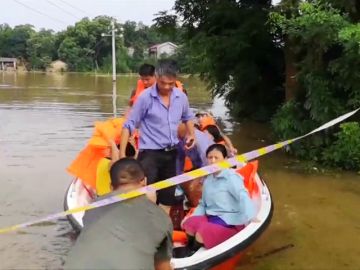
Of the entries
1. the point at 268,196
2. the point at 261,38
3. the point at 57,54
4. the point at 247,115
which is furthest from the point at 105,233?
the point at 57,54

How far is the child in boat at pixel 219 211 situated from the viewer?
476 cm

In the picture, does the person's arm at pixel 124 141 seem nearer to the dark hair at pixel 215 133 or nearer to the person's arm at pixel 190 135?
the person's arm at pixel 190 135

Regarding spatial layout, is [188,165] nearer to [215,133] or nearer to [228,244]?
[215,133]

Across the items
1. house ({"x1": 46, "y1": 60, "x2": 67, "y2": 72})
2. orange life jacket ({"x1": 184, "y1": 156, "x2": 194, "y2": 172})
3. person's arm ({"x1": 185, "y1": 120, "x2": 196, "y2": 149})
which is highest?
person's arm ({"x1": 185, "y1": 120, "x2": 196, "y2": 149})

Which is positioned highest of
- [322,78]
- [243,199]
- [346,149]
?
[322,78]

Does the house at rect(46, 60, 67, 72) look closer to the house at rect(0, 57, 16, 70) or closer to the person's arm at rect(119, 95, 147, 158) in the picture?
the house at rect(0, 57, 16, 70)

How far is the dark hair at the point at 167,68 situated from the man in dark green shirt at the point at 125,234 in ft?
6.43

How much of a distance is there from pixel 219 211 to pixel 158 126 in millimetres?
982

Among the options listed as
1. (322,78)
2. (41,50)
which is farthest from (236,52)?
(41,50)

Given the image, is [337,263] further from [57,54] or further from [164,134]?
[57,54]

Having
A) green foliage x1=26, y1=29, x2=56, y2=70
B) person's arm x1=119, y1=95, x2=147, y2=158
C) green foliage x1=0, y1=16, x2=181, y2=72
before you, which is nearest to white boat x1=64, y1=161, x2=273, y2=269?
person's arm x1=119, y1=95, x2=147, y2=158

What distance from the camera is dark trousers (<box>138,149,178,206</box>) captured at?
16.9 ft

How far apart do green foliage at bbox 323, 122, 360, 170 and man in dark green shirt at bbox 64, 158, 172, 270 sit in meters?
6.92

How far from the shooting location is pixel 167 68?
4.80 meters
